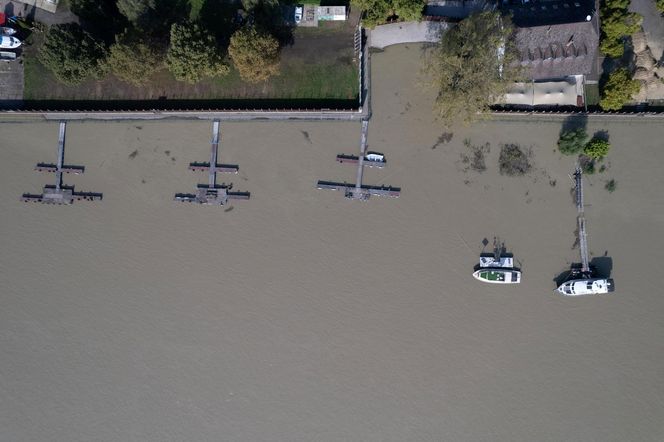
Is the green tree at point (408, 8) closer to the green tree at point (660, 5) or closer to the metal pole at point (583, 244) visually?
the green tree at point (660, 5)

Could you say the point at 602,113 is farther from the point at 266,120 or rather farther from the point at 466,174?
the point at 266,120

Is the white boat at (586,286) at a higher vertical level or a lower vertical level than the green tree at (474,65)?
lower

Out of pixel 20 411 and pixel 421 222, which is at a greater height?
pixel 421 222

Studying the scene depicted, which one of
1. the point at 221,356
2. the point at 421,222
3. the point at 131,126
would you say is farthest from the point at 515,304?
the point at 131,126

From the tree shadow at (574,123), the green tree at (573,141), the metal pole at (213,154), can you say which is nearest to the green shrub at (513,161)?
the green tree at (573,141)

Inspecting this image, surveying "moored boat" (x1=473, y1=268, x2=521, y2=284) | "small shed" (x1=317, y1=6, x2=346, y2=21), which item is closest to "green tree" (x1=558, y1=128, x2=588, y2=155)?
"moored boat" (x1=473, y1=268, x2=521, y2=284)
